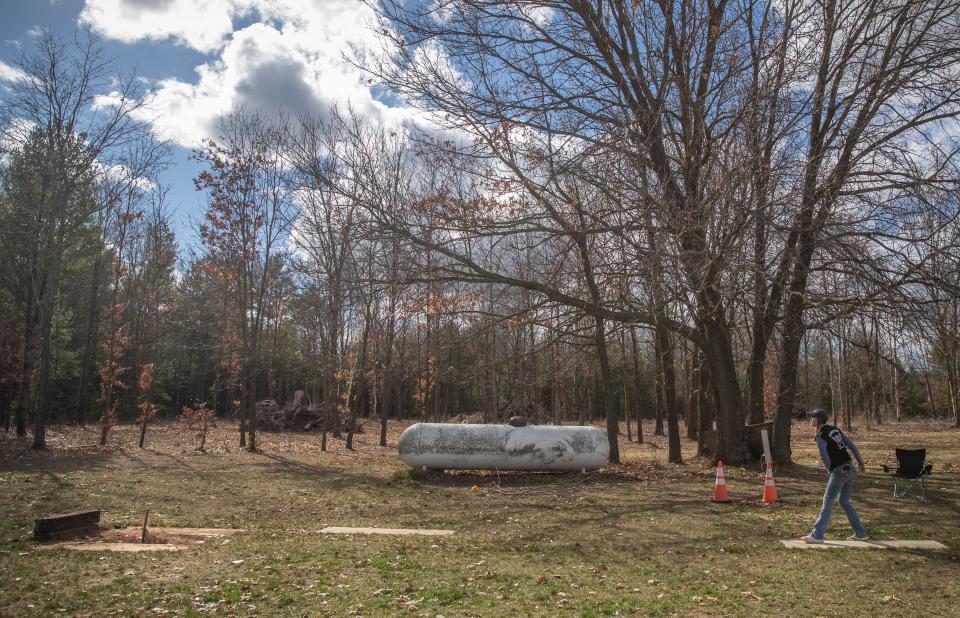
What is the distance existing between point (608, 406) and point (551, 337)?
3702mm

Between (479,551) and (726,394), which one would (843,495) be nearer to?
Result: (479,551)

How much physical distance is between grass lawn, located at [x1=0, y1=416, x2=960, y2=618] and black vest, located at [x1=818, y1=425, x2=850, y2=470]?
1.04m

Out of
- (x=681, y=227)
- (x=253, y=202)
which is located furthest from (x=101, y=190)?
(x=681, y=227)

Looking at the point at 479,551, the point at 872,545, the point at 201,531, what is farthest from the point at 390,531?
the point at 872,545

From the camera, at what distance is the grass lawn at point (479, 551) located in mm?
5402

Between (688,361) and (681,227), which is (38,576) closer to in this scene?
(681,227)

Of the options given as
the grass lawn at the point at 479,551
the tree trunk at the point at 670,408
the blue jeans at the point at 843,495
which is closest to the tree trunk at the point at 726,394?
the grass lawn at the point at 479,551

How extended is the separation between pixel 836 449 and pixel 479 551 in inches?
176

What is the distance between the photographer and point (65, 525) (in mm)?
7965

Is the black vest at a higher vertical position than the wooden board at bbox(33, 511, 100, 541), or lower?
higher

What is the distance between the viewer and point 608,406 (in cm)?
1828

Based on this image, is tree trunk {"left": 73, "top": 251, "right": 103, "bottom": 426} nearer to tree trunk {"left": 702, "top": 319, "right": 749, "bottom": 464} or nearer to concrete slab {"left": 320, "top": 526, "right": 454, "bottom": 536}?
concrete slab {"left": 320, "top": 526, "right": 454, "bottom": 536}

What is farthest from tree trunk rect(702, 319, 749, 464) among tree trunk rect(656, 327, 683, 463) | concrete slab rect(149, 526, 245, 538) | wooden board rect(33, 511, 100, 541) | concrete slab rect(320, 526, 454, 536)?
wooden board rect(33, 511, 100, 541)

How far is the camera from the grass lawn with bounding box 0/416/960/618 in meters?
5.40
